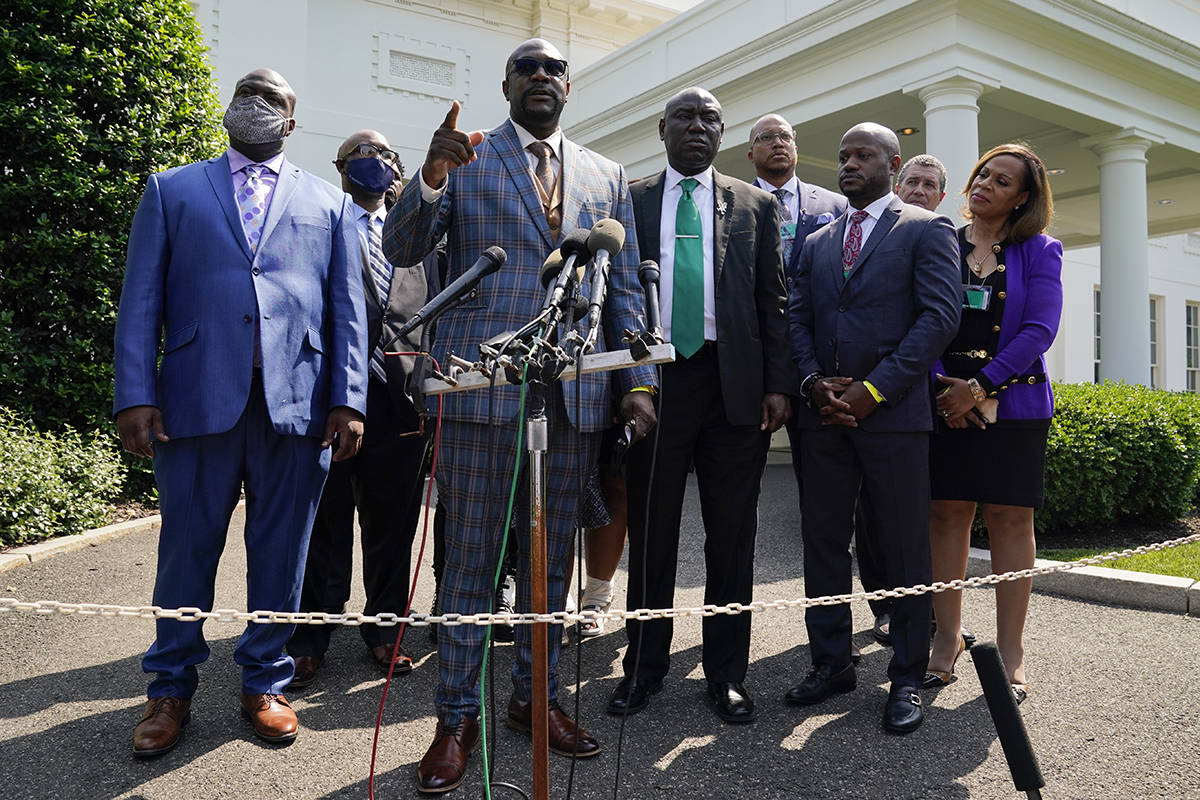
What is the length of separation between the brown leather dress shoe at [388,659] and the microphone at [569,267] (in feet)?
7.55

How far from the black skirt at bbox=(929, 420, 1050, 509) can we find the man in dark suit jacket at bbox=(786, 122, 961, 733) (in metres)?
0.28

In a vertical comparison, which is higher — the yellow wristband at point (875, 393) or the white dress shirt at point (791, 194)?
the white dress shirt at point (791, 194)

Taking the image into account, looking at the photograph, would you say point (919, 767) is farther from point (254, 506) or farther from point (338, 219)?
point (338, 219)

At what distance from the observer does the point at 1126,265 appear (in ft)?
36.2

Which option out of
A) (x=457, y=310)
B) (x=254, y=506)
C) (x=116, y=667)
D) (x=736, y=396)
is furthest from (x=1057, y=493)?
(x=116, y=667)

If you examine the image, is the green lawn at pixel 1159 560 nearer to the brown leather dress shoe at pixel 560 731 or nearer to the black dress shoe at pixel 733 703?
the black dress shoe at pixel 733 703

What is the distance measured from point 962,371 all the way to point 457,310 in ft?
7.07

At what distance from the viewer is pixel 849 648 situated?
3604 mm

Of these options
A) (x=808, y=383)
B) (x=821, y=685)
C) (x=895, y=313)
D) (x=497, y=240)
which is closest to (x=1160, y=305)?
(x=895, y=313)

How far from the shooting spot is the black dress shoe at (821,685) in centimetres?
348

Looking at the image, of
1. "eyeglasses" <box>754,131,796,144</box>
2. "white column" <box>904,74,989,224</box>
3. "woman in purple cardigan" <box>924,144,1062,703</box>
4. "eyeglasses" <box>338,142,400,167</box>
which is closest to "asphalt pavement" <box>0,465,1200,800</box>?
"woman in purple cardigan" <box>924,144,1062,703</box>

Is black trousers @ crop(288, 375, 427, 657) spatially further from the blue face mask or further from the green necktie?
the green necktie

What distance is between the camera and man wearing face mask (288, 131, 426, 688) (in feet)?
13.2

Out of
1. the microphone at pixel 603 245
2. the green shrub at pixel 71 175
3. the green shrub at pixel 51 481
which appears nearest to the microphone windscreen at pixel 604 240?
the microphone at pixel 603 245
